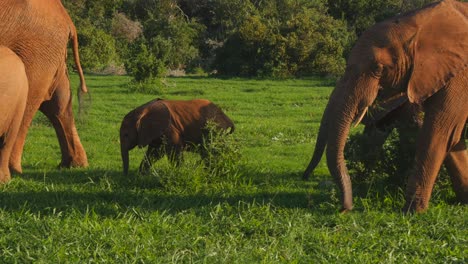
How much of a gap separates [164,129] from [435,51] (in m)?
3.75

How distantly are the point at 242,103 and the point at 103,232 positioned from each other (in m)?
13.0

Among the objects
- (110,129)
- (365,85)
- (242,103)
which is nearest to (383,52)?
(365,85)

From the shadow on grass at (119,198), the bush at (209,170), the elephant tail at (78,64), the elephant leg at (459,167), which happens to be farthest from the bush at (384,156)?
the elephant tail at (78,64)

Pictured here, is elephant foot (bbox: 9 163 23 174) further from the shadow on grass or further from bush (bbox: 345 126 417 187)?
bush (bbox: 345 126 417 187)

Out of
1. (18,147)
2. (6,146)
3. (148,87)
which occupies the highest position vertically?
(6,146)

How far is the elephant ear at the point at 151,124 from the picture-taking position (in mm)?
9320

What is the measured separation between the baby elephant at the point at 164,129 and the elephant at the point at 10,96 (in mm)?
1506

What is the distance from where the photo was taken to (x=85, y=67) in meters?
30.1

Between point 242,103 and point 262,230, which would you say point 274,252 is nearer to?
point 262,230

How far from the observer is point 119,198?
7734 millimetres

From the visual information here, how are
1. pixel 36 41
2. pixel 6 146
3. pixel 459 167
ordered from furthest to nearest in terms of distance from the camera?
1. pixel 36 41
2. pixel 6 146
3. pixel 459 167

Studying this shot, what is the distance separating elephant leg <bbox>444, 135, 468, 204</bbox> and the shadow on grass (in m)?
1.30

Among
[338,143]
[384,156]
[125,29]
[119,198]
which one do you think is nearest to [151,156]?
[119,198]

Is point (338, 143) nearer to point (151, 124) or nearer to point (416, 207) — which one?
point (416, 207)
